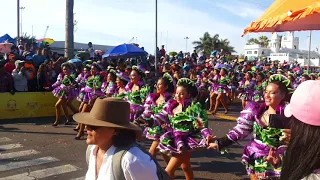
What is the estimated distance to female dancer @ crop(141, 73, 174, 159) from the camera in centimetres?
595

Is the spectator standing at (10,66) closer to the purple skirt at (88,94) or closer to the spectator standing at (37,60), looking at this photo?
the spectator standing at (37,60)

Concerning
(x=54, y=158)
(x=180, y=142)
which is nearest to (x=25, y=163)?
(x=54, y=158)

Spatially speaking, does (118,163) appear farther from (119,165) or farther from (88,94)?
(88,94)

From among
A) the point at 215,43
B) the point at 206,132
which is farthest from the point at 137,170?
the point at 215,43

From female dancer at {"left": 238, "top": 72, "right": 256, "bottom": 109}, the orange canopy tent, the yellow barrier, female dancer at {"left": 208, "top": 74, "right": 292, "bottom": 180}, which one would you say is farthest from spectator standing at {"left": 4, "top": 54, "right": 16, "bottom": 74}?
the orange canopy tent

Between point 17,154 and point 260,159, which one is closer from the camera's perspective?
point 260,159

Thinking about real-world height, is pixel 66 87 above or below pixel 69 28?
below

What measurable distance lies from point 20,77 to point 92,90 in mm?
3786

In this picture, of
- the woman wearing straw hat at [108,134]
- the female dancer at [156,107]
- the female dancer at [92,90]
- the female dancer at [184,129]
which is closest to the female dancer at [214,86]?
the female dancer at [92,90]

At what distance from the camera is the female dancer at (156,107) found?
5.95 meters

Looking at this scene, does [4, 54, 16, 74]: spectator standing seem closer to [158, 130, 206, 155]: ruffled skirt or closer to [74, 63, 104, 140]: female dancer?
[74, 63, 104, 140]: female dancer

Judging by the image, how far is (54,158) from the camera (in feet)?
23.7

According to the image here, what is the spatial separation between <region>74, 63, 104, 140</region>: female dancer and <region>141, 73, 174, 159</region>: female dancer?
3.19 m

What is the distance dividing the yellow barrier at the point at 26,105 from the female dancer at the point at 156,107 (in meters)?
6.91
